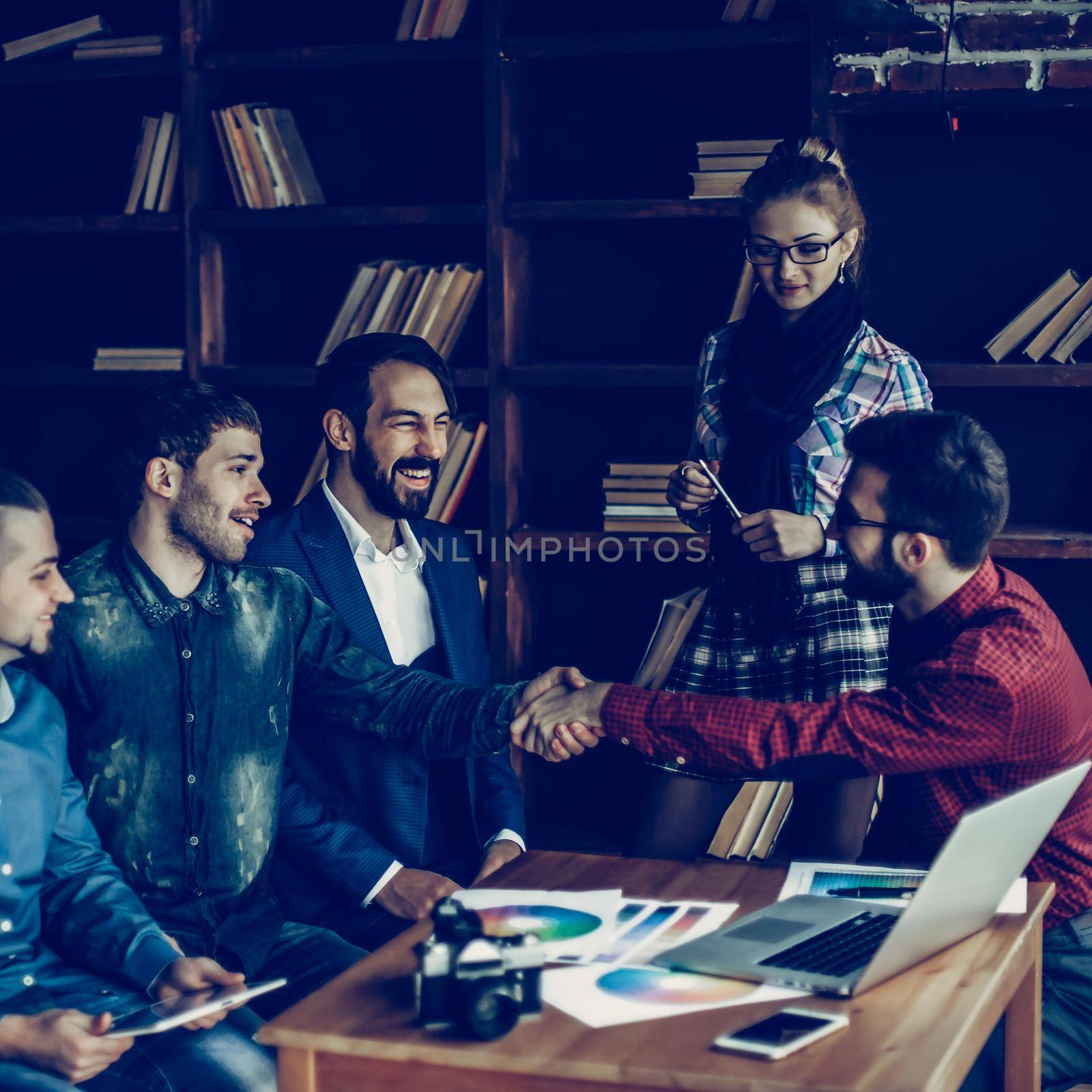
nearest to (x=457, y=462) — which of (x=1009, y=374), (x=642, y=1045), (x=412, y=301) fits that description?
(x=412, y=301)

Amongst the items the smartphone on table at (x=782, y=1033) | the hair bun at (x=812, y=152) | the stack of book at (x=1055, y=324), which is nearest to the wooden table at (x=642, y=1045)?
the smartphone on table at (x=782, y=1033)

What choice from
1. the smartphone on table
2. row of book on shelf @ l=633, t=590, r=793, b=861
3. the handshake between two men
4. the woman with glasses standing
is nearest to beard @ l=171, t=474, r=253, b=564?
the handshake between two men

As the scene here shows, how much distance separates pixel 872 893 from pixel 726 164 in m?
1.98

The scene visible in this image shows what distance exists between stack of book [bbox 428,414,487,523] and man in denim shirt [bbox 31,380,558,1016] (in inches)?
44.9

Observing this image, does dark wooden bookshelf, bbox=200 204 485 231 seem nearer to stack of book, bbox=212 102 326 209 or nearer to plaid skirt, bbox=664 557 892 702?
stack of book, bbox=212 102 326 209

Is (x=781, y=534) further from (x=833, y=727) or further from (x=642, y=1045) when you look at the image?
(x=642, y=1045)

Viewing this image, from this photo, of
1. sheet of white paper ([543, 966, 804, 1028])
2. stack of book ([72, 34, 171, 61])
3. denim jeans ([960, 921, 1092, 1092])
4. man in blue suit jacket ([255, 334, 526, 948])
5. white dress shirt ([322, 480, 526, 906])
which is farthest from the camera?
stack of book ([72, 34, 171, 61])

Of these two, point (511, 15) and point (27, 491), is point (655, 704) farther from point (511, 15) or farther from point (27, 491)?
point (511, 15)

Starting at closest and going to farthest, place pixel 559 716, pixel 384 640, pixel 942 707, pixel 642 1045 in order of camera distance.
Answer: pixel 642 1045 → pixel 942 707 → pixel 559 716 → pixel 384 640

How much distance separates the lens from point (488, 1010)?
4.29 ft

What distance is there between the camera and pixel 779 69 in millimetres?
3434

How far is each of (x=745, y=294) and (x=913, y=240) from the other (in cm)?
44

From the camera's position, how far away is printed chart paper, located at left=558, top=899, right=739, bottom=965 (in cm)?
151

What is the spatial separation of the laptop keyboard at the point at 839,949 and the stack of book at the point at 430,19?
2483 millimetres
